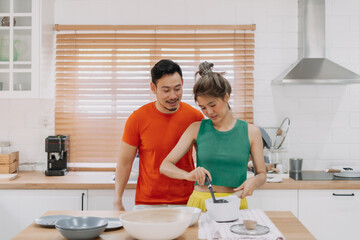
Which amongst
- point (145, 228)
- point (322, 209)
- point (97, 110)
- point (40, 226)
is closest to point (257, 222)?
point (145, 228)

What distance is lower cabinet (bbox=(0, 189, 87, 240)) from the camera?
2957 mm

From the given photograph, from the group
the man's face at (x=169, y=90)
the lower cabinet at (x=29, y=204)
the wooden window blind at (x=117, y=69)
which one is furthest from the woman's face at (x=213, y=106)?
the wooden window blind at (x=117, y=69)

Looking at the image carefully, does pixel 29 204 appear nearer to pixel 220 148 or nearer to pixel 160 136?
pixel 160 136

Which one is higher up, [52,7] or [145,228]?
[52,7]

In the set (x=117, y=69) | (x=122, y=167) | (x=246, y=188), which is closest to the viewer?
(x=246, y=188)

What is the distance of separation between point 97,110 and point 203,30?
1168 mm

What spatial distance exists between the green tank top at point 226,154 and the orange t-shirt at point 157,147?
32 centimetres

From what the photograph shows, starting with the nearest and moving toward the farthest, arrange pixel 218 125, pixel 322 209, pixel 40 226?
pixel 40 226
pixel 218 125
pixel 322 209

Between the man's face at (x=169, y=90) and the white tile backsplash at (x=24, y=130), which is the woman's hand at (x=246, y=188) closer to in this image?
the man's face at (x=169, y=90)

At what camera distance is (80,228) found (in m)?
1.41

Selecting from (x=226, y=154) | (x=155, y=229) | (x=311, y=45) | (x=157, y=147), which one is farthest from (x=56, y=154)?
(x=311, y=45)

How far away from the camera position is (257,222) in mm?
1619

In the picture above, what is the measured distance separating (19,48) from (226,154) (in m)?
2.16

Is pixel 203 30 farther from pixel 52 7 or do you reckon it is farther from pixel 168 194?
pixel 168 194
